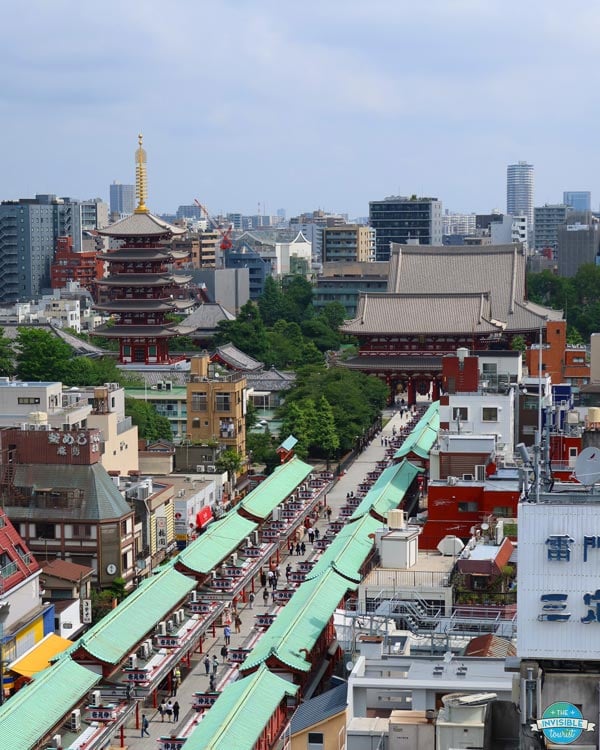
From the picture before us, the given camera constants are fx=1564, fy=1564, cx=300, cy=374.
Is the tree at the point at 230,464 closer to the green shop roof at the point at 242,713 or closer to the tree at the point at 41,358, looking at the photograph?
the tree at the point at 41,358

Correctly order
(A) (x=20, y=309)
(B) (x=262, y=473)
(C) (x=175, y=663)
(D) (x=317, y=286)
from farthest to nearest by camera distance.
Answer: (D) (x=317, y=286) < (A) (x=20, y=309) < (B) (x=262, y=473) < (C) (x=175, y=663)

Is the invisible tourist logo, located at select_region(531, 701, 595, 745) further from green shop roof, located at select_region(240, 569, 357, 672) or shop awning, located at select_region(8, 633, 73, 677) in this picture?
shop awning, located at select_region(8, 633, 73, 677)

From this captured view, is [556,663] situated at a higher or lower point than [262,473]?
higher

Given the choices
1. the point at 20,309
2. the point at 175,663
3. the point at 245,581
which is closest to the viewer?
the point at 175,663

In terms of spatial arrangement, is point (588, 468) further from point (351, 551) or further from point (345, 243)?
point (345, 243)

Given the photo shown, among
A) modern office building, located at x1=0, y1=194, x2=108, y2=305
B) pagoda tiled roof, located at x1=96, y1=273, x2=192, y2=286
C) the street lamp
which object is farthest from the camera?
modern office building, located at x1=0, y1=194, x2=108, y2=305

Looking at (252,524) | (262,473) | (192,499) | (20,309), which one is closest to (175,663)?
(252,524)

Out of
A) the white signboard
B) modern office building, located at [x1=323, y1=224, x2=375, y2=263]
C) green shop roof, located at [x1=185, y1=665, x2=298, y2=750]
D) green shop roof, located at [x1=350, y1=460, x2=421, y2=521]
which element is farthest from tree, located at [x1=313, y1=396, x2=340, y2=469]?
modern office building, located at [x1=323, y1=224, x2=375, y2=263]

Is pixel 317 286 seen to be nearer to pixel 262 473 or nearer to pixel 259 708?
pixel 262 473
